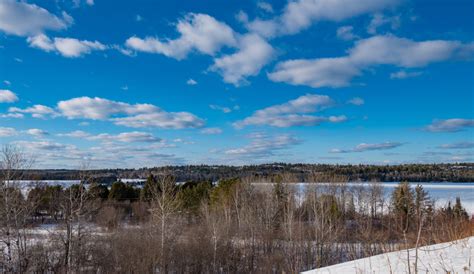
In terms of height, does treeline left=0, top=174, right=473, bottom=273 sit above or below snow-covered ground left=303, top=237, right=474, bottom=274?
below

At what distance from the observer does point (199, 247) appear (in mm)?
41031

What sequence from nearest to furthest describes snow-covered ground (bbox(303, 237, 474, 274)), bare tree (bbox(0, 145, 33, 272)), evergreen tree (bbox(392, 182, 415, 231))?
snow-covered ground (bbox(303, 237, 474, 274)) < evergreen tree (bbox(392, 182, 415, 231)) < bare tree (bbox(0, 145, 33, 272))

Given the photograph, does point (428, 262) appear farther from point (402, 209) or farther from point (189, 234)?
point (189, 234)

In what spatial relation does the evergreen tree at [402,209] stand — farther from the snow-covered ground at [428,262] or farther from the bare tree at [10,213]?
the bare tree at [10,213]

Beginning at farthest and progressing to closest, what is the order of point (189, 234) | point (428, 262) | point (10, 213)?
point (189, 234), point (10, 213), point (428, 262)

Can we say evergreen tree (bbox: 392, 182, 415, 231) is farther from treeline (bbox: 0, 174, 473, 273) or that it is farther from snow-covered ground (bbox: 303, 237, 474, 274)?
treeline (bbox: 0, 174, 473, 273)

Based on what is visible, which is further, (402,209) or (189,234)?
(189,234)

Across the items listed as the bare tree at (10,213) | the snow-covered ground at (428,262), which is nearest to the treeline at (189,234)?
the bare tree at (10,213)

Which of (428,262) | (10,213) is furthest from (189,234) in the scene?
(428,262)

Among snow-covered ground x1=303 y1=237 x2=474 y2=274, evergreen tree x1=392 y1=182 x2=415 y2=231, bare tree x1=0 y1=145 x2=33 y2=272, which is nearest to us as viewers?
snow-covered ground x1=303 y1=237 x2=474 y2=274

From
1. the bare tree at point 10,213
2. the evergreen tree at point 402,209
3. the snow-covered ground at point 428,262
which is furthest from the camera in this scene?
the bare tree at point 10,213

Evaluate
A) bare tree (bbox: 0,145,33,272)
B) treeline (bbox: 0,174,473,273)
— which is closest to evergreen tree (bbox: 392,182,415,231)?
treeline (bbox: 0,174,473,273)

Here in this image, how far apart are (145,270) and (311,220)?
24074 millimetres

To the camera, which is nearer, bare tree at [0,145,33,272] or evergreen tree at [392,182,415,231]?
evergreen tree at [392,182,415,231]
